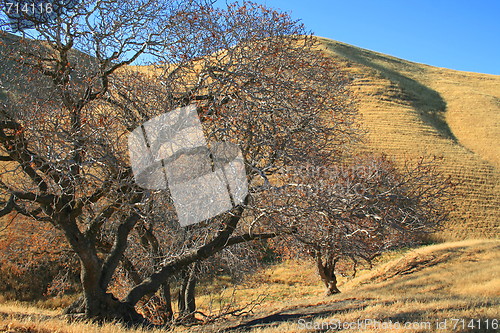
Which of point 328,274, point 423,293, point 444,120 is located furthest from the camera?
point 444,120

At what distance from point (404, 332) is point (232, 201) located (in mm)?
3270

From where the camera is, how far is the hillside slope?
115ft

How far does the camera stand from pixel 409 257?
22.6 metres

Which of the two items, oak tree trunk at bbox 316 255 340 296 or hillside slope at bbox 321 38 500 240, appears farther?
hillside slope at bbox 321 38 500 240

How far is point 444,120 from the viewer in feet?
192

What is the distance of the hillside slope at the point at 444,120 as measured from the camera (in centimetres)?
3509

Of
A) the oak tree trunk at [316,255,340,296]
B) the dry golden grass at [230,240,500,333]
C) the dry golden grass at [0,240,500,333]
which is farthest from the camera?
the oak tree trunk at [316,255,340,296]

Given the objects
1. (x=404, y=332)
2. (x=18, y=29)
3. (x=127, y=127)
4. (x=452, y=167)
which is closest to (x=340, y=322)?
(x=404, y=332)

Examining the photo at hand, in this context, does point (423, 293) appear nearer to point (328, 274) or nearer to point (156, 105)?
point (328, 274)
